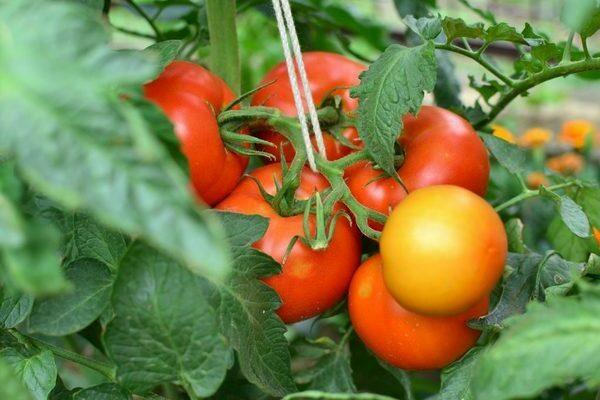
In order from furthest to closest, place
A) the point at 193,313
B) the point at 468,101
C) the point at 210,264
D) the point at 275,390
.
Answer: the point at 468,101
the point at 275,390
the point at 193,313
the point at 210,264

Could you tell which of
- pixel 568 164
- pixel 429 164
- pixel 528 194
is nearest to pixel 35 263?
pixel 429 164

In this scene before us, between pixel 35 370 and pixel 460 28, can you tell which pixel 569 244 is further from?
pixel 35 370

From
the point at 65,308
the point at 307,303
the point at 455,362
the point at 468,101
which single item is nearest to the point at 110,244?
the point at 65,308

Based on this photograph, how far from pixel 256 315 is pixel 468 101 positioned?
2.69 metres

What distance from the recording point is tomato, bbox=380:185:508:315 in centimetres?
54

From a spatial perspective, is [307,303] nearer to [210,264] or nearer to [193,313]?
[193,313]

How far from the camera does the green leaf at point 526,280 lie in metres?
0.62

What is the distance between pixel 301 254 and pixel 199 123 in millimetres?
127

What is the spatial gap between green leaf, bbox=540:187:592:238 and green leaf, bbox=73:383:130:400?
0.36 metres

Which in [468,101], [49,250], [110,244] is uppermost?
[49,250]

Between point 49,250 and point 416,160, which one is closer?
point 49,250

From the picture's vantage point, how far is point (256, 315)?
0.60 meters

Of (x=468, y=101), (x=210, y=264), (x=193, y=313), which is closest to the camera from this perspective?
(x=210, y=264)

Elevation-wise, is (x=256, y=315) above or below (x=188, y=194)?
below
